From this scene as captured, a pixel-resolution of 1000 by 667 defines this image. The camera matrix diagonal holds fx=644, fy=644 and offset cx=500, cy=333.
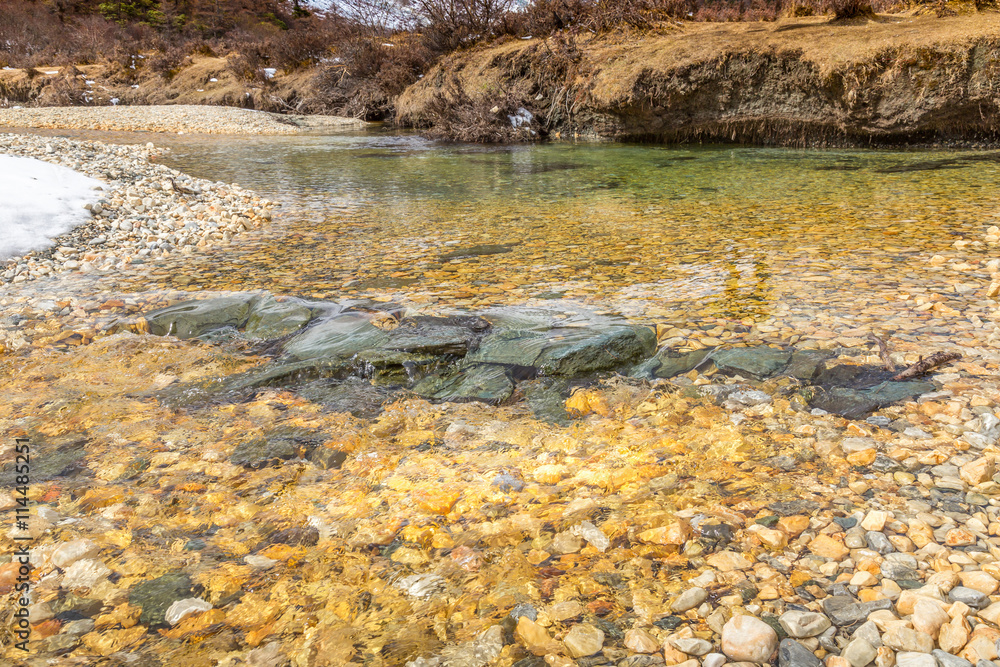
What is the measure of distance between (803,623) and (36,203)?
21.7 ft

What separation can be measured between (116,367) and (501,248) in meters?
2.88

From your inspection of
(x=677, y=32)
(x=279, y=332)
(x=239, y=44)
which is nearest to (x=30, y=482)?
(x=279, y=332)

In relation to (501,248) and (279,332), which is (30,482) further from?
(501,248)

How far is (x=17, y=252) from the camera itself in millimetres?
4973

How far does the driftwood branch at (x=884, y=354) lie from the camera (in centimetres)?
277

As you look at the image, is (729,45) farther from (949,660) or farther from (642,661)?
(642,661)

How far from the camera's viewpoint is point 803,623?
1530mm

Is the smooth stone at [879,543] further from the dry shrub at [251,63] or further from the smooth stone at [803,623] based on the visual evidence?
the dry shrub at [251,63]

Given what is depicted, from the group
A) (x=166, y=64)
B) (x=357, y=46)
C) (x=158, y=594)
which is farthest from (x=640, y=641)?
(x=166, y=64)

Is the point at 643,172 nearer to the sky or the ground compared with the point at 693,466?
nearer to the sky

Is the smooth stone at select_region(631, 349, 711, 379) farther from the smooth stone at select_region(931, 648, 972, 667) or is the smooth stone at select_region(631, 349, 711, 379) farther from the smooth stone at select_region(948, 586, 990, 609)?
the smooth stone at select_region(931, 648, 972, 667)

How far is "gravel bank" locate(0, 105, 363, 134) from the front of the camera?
17328 millimetres

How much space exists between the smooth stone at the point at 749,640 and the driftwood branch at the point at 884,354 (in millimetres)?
1699

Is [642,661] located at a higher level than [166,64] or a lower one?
lower
